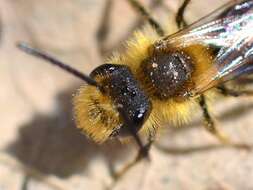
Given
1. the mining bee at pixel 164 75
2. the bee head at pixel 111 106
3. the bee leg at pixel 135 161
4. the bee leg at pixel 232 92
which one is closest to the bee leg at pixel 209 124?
the mining bee at pixel 164 75

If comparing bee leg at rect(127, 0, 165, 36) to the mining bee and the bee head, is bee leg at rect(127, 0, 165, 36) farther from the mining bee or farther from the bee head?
the bee head

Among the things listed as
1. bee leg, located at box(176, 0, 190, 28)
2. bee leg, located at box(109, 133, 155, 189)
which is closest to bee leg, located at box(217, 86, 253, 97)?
bee leg, located at box(176, 0, 190, 28)

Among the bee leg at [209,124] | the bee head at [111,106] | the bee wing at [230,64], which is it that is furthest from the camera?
the bee leg at [209,124]

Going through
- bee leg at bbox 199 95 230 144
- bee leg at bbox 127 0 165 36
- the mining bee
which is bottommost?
bee leg at bbox 199 95 230 144

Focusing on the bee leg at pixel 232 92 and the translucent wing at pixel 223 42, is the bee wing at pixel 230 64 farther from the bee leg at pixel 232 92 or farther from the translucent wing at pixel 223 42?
the bee leg at pixel 232 92

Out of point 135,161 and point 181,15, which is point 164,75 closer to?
point 181,15
